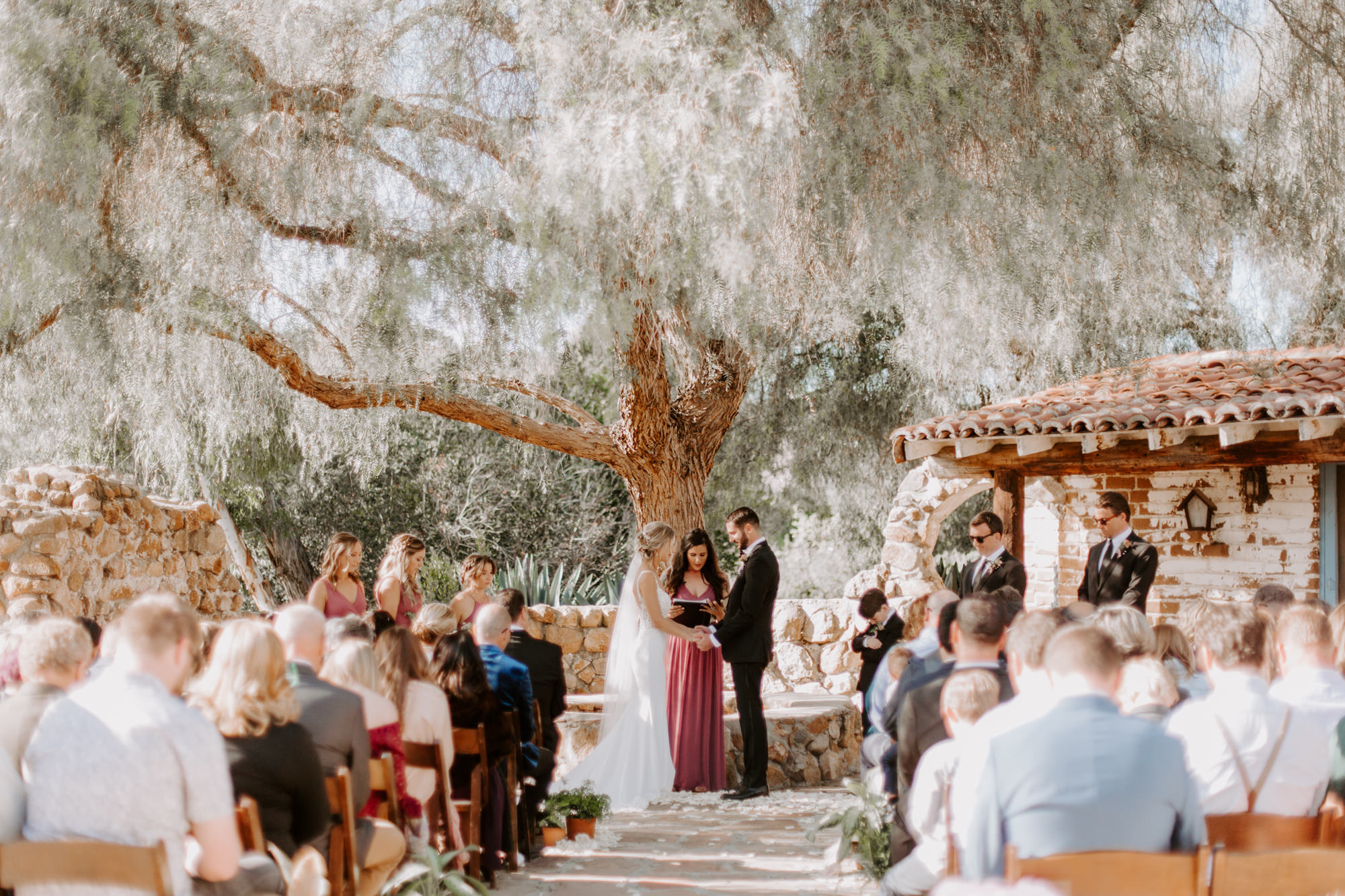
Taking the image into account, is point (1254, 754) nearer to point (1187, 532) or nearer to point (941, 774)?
point (941, 774)

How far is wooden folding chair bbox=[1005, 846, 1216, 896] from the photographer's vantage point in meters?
2.46

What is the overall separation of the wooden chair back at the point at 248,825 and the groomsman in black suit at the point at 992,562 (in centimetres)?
457

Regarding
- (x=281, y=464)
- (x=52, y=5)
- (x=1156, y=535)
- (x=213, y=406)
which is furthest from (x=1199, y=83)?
(x=281, y=464)

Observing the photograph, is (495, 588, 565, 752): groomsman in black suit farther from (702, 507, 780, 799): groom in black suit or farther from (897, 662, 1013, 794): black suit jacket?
(897, 662, 1013, 794): black suit jacket

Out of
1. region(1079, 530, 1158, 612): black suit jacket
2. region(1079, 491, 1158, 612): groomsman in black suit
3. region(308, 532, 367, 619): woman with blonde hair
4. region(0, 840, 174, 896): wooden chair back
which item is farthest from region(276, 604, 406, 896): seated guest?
region(1079, 491, 1158, 612): groomsman in black suit

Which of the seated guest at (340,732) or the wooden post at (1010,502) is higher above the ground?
the wooden post at (1010,502)

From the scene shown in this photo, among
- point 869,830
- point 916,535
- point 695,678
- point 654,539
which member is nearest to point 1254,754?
point 869,830

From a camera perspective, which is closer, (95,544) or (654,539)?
(654,539)

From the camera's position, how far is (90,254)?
5.95m

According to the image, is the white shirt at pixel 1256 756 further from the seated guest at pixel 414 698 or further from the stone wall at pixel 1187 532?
the stone wall at pixel 1187 532

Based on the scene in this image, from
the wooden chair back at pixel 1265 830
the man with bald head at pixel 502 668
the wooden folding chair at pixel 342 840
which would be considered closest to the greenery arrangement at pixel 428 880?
the wooden folding chair at pixel 342 840

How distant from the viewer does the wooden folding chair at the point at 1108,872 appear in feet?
8.08

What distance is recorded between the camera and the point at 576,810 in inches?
238

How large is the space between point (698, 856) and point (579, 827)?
75cm
